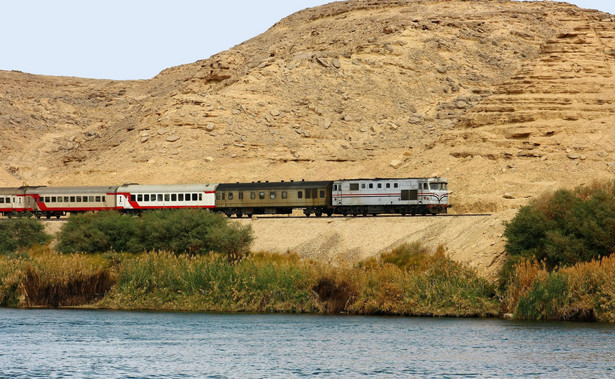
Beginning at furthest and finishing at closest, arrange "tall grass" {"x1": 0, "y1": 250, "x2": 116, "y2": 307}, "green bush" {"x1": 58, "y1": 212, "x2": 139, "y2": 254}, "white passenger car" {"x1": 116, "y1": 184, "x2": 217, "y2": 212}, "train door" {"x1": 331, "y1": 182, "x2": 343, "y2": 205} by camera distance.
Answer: "white passenger car" {"x1": 116, "y1": 184, "x2": 217, "y2": 212}, "train door" {"x1": 331, "y1": 182, "x2": 343, "y2": 205}, "green bush" {"x1": 58, "y1": 212, "x2": 139, "y2": 254}, "tall grass" {"x1": 0, "y1": 250, "x2": 116, "y2": 307}

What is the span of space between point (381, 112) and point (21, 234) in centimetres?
3958

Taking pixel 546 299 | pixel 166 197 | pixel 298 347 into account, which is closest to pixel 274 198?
pixel 166 197

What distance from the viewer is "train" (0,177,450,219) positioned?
62.3m

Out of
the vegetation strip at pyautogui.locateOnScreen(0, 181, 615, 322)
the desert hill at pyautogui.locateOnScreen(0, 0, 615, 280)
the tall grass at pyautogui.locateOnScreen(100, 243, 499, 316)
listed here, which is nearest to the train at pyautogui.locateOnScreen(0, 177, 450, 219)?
the desert hill at pyautogui.locateOnScreen(0, 0, 615, 280)

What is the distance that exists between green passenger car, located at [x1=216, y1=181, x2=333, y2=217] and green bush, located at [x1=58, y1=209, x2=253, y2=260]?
7.24 metres

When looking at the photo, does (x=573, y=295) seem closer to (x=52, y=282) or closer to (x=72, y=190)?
(x=52, y=282)

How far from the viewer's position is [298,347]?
36.4 metres

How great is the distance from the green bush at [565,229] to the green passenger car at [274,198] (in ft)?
64.0

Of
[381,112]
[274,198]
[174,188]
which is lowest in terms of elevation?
[274,198]

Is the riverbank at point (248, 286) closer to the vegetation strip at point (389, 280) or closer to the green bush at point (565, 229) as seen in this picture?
the vegetation strip at point (389, 280)

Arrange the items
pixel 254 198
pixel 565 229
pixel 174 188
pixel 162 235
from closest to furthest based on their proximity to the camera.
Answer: pixel 565 229
pixel 162 235
pixel 254 198
pixel 174 188

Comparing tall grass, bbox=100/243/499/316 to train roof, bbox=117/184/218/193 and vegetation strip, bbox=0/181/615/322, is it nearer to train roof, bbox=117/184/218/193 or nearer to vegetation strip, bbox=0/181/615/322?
vegetation strip, bbox=0/181/615/322

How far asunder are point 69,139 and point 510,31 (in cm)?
4559

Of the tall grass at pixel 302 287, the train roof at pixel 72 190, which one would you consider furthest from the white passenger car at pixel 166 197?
the tall grass at pixel 302 287
